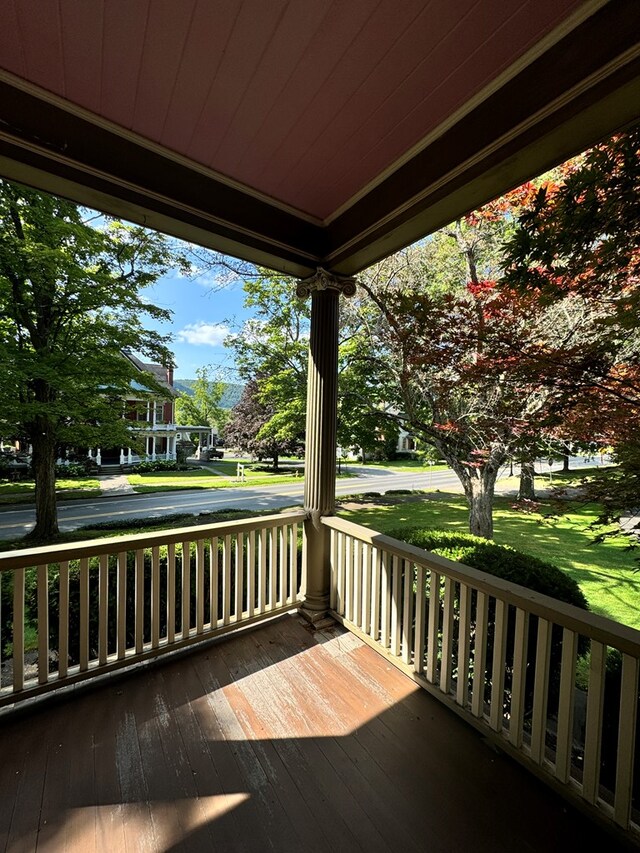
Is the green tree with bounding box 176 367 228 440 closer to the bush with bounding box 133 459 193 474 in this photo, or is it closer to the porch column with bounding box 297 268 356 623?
the bush with bounding box 133 459 193 474

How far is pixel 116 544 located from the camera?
78.7 inches

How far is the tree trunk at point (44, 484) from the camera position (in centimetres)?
285

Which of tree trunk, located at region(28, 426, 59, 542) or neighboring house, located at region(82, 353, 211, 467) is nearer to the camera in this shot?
tree trunk, located at region(28, 426, 59, 542)

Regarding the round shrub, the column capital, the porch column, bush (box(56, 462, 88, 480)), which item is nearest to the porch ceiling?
the column capital

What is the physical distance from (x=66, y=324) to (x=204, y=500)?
2213mm

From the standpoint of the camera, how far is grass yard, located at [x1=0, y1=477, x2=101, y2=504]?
9.22 ft

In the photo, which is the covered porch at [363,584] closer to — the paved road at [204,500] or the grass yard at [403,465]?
the paved road at [204,500]

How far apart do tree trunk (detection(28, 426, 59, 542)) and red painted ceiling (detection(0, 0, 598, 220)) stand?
253 centimetres

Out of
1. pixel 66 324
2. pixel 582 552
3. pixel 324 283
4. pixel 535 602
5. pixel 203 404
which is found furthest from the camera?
pixel 203 404

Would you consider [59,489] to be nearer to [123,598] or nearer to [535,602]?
[123,598]

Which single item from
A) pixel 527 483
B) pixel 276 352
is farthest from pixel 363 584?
pixel 276 352

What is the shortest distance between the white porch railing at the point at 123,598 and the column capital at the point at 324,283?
1.79 metres

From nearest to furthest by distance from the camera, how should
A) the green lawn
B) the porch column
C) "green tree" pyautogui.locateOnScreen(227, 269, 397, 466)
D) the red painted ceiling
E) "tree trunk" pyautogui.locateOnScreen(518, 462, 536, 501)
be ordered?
the red painted ceiling
the green lawn
the porch column
"tree trunk" pyautogui.locateOnScreen(518, 462, 536, 501)
"green tree" pyautogui.locateOnScreen(227, 269, 397, 466)

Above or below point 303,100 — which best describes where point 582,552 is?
below
